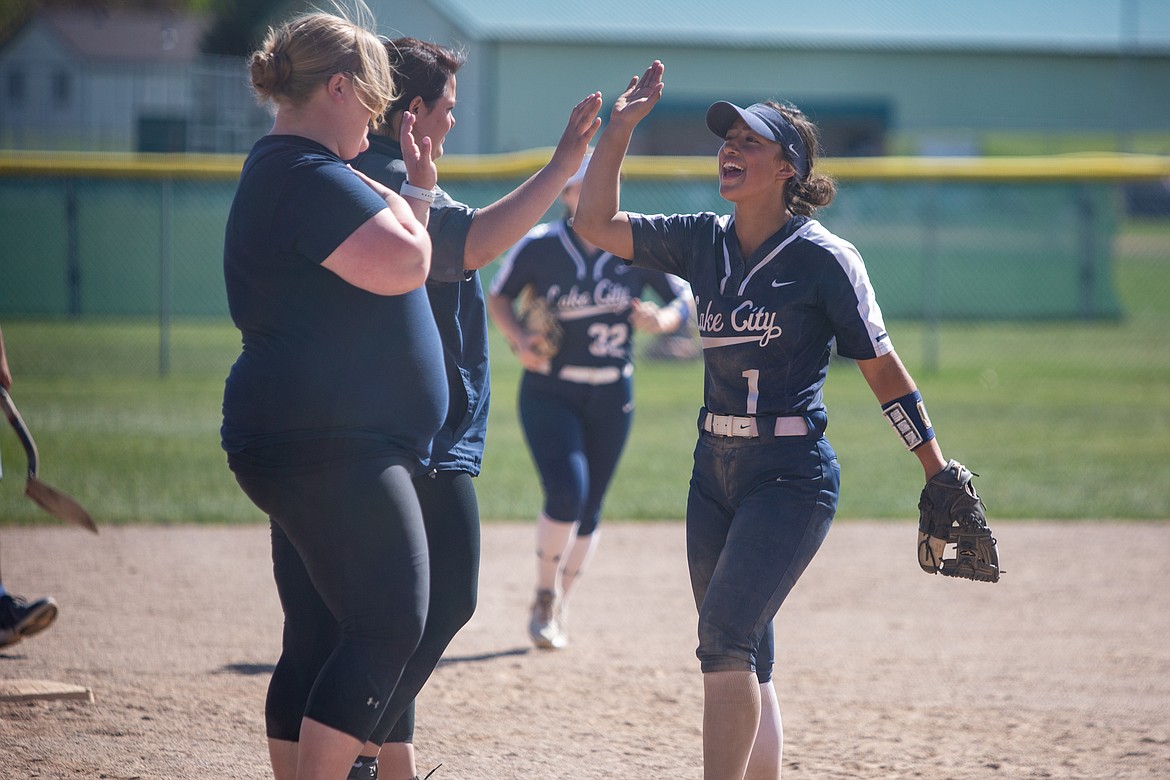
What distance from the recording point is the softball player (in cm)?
307

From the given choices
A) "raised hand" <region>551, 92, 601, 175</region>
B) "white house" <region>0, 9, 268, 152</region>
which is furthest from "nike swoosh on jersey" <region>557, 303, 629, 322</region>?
"white house" <region>0, 9, 268, 152</region>

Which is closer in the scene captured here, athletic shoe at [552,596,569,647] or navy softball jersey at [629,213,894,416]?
navy softball jersey at [629,213,894,416]

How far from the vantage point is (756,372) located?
3.23 meters

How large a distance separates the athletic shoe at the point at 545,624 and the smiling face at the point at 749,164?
280 centimetres

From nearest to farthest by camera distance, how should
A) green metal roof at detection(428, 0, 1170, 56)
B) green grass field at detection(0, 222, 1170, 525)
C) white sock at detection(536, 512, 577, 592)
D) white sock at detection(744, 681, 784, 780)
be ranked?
1. white sock at detection(744, 681, 784, 780)
2. white sock at detection(536, 512, 577, 592)
3. green grass field at detection(0, 222, 1170, 525)
4. green metal roof at detection(428, 0, 1170, 56)

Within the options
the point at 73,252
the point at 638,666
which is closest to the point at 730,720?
the point at 638,666

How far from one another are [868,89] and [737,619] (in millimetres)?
26107

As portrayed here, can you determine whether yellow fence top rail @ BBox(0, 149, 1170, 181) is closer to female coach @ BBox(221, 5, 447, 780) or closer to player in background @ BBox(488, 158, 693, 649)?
player in background @ BBox(488, 158, 693, 649)

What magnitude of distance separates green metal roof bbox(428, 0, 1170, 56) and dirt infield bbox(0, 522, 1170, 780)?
19.7 metres

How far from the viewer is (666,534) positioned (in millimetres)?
8109

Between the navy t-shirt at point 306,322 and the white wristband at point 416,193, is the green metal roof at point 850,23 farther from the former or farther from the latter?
the navy t-shirt at point 306,322

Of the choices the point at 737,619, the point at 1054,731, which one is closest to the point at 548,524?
the point at 1054,731

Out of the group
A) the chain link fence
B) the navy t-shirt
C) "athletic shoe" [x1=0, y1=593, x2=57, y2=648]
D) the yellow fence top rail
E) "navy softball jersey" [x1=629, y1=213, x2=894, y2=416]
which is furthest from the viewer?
the chain link fence

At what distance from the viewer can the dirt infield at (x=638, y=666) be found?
13.5 ft
